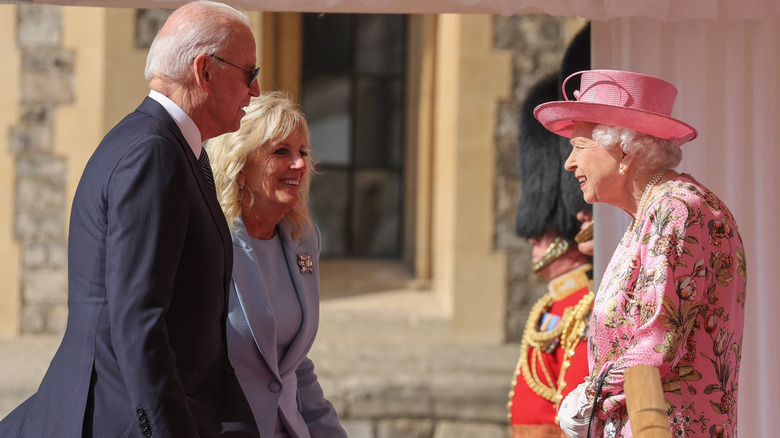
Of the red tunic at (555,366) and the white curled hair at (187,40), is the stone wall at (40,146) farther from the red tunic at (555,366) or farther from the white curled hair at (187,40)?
the white curled hair at (187,40)

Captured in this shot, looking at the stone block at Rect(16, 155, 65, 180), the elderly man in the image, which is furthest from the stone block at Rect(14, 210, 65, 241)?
the elderly man

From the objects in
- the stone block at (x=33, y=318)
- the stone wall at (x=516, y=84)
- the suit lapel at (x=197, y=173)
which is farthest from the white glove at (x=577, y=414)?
the stone block at (x=33, y=318)

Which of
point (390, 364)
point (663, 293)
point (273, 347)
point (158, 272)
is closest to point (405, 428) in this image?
point (390, 364)

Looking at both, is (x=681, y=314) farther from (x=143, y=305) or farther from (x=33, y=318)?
(x=33, y=318)

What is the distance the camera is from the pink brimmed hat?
236cm

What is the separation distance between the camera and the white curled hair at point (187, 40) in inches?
81.7

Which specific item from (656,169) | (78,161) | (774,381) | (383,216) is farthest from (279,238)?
(383,216)

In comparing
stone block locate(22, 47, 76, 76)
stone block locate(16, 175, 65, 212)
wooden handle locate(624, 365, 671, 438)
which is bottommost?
wooden handle locate(624, 365, 671, 438)

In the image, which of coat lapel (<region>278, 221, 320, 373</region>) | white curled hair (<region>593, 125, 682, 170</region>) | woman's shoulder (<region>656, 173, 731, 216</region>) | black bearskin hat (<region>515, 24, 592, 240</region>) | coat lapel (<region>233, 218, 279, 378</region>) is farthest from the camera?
black bearskin hat (<region>515, 24, 592, 240</region>)

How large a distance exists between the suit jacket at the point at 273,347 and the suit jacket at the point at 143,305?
0.46 meters

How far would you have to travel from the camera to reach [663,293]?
6.89ft

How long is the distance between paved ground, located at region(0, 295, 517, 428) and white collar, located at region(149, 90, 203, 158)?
11.9 ft

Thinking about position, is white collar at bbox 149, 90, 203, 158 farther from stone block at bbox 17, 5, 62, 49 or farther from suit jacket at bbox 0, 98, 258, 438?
stone block at bbox 17, 5, 62, 49

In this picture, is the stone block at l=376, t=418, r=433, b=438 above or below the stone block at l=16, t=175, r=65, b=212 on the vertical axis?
below
